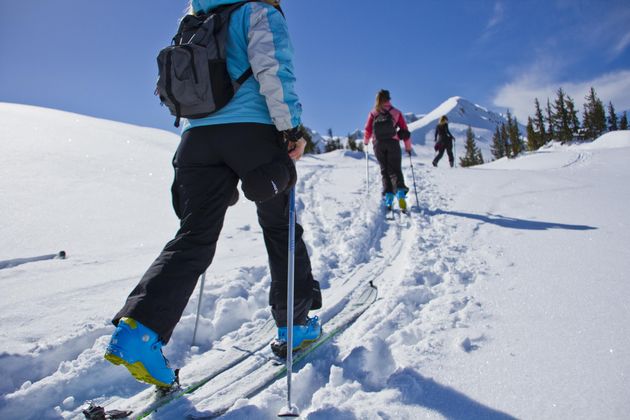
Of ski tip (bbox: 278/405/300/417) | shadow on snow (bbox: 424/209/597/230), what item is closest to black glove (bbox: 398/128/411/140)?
shadow on snow (bbox: 424/209/597/230)

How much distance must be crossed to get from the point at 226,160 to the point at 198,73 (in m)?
0.43

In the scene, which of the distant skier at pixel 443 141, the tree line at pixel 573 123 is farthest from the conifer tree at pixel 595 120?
the distant skier at pixel 443 141

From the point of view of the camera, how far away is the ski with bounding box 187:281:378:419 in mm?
1770

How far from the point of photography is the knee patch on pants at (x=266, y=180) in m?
1.79

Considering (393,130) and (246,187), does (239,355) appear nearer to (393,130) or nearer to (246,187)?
(246,187)

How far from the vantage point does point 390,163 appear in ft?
20.9

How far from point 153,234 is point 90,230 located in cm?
76

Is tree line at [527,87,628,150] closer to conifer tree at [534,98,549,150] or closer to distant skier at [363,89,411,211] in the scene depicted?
conifer tree at [534,98,549,150]

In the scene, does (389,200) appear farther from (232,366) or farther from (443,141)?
(443,141)

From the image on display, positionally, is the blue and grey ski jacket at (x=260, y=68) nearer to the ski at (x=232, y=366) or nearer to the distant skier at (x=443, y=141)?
the ski at (x=232, y=366)

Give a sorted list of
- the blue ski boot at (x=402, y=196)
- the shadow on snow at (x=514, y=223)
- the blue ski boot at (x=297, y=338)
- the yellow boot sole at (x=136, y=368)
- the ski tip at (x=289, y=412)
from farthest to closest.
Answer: the blue ski boot at (x=402, y=196), the shadow on snow at (x=514, y=223), the blue ski boot at (x=297, y=338), the ski tip at (x=289, y=412), the yellow boot sole at (x=136, y=368)

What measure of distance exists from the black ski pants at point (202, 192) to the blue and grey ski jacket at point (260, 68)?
7cm

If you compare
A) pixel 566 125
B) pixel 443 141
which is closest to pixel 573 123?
pixel 566 125

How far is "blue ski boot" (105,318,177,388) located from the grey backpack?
1.01m
